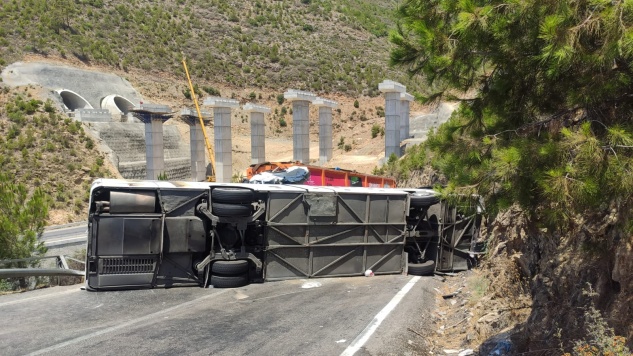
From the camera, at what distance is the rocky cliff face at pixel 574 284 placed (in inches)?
205

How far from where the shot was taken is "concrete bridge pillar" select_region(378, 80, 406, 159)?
34594 mm

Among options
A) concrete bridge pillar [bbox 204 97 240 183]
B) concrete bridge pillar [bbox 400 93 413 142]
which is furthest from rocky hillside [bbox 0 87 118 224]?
concrete bridge pillar [bbox 400 93 413 142]

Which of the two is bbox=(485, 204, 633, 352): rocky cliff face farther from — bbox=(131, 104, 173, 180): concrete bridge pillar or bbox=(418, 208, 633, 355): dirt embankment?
bbox=(131, 104, 173, 180): concrete bridge pillar

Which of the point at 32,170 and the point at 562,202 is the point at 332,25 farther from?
the point at 562,202

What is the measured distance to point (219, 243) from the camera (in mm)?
10062

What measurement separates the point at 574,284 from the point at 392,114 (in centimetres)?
2958

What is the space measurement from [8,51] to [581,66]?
65.9m

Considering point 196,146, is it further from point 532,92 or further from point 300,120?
point 532,92

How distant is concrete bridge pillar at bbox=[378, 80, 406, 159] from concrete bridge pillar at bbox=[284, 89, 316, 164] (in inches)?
234

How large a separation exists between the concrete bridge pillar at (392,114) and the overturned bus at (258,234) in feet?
77.1

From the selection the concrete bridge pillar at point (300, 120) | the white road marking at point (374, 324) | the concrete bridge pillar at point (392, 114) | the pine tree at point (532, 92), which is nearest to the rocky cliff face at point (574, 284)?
the pine tree at point (532, 92)

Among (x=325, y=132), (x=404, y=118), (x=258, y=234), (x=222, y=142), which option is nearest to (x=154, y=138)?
(x=222, y=142)

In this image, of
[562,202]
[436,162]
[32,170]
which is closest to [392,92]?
[32,170]

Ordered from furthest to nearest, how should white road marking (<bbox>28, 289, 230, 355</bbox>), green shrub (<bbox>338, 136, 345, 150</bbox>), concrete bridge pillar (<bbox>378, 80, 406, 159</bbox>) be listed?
green shrub (<bbox>338, 136, 345, 150</bbox>), concrete bridge pillar (<bbox>378, 80, 406, 159</bbox>), white road marking (<bbox>28, 289, 230, 355</bbox>)
